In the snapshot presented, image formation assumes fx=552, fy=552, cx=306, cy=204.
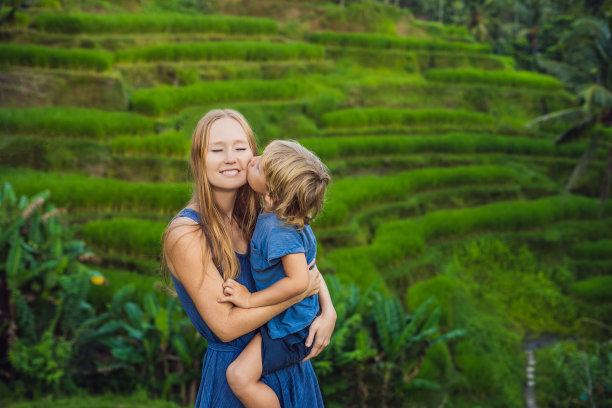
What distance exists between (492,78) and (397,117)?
438cm

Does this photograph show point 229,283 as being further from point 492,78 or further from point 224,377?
point 492,78

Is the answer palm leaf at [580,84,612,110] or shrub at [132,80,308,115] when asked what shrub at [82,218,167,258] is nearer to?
shrub at [132,80,308,115]

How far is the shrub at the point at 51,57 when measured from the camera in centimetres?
849

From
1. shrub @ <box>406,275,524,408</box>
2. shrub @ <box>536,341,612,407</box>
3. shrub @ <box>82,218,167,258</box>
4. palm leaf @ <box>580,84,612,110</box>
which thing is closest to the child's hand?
shrub @ <box>536,341,612,407</box>

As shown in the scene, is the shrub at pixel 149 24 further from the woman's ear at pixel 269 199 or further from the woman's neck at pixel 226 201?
the woman's ear at pixel 269 199

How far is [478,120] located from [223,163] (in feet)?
44.3

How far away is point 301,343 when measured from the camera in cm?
170

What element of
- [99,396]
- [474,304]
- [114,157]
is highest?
[114,157]

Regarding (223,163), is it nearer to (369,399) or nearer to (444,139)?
(369,399)

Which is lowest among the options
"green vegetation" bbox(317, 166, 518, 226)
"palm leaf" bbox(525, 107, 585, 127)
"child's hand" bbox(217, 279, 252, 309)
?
"green vegetation" bbox(317, 166, 518, 226)

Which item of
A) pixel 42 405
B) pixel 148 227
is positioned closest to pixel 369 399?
pixel 42 405

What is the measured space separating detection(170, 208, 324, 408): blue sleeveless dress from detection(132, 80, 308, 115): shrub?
771 cm

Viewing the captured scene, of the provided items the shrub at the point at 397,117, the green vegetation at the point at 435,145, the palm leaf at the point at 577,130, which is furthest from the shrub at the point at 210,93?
the palm leaf at the point at 577,130

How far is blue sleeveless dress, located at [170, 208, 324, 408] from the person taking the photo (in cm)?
168
